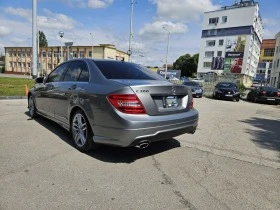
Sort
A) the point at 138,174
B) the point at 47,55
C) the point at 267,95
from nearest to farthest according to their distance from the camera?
the point at 138,174, the point at 267,95, the point at 47,55

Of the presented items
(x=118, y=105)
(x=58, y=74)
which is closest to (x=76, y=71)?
(x=58, y=74)

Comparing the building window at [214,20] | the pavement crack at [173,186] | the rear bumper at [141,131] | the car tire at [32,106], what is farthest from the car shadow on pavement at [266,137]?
the building window at [214,20]

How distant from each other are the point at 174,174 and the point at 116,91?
1.53 m

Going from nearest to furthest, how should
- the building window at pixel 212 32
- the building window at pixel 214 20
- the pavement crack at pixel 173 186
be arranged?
the pavement crack at pixel 173 186 → the building window at pixel 214 20 → the building window at pixel 212 32

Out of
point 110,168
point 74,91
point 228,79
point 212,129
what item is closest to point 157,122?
point 110,168

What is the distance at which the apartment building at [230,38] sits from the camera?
58.6 m

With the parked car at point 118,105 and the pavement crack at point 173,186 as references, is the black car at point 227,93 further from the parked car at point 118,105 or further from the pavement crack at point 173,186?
the pavement crack at point 173,186

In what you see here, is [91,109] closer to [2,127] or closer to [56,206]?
[56,206]

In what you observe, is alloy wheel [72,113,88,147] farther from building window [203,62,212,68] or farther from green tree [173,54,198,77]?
green tree [173,54,198,77]

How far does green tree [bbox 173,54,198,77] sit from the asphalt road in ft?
269

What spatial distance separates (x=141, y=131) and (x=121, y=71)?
144cm

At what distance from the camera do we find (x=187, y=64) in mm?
86438

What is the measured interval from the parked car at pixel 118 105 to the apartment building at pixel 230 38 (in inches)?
2195

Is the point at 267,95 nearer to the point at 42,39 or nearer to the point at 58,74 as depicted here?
the point at 58,74
